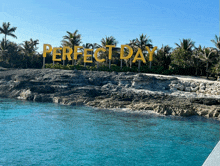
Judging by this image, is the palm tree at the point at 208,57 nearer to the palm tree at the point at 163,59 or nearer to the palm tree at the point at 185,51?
the palm tree at the point at 185,51

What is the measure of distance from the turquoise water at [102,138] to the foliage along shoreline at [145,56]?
1844 centimetres

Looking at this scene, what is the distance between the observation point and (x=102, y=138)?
48.6ft

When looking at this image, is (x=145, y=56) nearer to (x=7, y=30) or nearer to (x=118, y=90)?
(x=118, y=90)

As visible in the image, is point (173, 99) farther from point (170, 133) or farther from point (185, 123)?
point (170, 133)

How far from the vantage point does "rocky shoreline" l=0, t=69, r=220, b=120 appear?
83.9ft

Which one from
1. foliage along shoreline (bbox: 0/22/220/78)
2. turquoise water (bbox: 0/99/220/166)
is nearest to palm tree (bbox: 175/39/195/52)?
foliage along shoreline (bbox: 0/22/220/78)

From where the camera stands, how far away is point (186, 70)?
40.4 m

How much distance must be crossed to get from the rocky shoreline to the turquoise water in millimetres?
3165

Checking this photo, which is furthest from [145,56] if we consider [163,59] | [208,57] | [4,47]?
[4,47]

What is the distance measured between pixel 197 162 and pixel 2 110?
19997 mm

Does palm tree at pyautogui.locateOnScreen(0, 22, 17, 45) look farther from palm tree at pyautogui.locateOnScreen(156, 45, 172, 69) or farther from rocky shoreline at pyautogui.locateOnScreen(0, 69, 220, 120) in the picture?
palm tree at pyautogui.locateOnScreen(156, 45, 172, 69)

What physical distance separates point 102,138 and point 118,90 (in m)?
16.6

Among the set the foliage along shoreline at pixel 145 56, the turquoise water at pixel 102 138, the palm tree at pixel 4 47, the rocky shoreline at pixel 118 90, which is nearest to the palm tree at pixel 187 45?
the foliage along shoreline at pixel 145 56

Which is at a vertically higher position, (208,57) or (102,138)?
(208,57)
